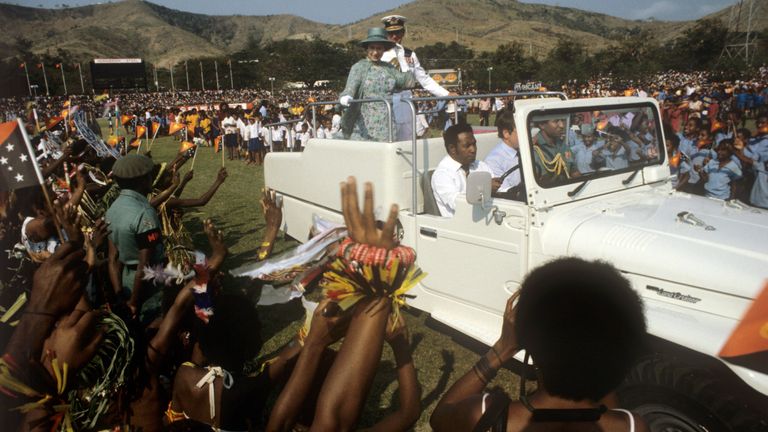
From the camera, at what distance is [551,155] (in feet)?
11.6

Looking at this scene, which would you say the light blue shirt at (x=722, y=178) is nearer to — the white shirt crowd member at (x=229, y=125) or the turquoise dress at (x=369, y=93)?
the turquoise dress at (x=369, y=93)

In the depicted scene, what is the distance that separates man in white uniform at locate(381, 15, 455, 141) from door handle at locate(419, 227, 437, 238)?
5.08 ft

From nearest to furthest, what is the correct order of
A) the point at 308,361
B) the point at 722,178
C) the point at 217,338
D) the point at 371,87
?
the point at 308,361
the point at 217,338
the point at 371,87
the point at 722,178

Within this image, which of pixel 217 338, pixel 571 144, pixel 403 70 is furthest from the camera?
pixel 403 70

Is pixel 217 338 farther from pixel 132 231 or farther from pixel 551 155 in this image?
pixel 551 155

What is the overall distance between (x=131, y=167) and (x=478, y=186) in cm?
242

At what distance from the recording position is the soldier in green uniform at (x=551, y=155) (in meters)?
3.45

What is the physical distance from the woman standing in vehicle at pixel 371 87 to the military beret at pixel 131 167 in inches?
87.3

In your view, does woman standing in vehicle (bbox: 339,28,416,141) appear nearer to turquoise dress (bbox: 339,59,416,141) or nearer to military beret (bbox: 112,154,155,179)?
turquoise dress (bbox: 339,59,416,141)

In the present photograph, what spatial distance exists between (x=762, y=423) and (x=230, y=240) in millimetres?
7415

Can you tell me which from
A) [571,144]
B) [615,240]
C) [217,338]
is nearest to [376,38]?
[571,144]

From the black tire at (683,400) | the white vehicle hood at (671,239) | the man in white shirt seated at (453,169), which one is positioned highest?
the man in white shirt seated at (453,169)

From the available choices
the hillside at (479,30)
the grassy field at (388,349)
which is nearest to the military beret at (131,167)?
the grassy field at (388,349)

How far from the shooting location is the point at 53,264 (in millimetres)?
1834
